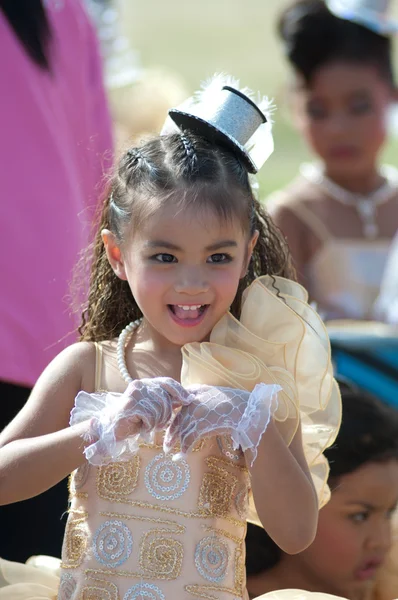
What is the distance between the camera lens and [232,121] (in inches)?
86.6

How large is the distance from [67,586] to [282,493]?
48 cm

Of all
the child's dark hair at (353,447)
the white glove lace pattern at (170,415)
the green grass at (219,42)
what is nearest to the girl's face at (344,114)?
the child's dark hair at (353,447)

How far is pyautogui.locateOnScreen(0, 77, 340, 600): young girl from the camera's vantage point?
204cm

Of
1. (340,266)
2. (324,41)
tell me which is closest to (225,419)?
(340,266)

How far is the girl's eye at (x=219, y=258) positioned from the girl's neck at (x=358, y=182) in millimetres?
2851

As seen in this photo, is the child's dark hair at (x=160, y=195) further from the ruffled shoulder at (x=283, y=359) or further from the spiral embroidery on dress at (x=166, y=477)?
the spiral embroidery on dress at (x=166, y=477)

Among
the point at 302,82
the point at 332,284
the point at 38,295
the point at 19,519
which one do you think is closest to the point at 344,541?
the point at 19,519

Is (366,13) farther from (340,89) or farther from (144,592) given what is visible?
(144,592)

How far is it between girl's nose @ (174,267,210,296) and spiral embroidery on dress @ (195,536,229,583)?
0.49 metres

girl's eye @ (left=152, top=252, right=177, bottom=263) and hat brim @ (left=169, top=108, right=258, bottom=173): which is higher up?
hat brim @ (left=169, top=108, right=258, bottom=173)

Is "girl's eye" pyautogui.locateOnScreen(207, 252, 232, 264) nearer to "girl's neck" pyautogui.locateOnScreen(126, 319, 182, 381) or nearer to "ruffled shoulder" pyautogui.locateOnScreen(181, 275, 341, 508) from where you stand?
"ruffled shoulder" pyautogui.locateOnScreen(181, 275, 341, 508)

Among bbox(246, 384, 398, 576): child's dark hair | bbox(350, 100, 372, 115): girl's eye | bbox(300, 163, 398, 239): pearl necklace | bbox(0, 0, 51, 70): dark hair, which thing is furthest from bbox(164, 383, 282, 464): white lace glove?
bbox(350, 100, 372, 115): girl's eye

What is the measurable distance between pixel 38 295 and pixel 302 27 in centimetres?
250

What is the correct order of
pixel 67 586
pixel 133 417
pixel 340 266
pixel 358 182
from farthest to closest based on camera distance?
pixel 358 182
pixel 340 266
pixel 67 586
pixel 133 417
